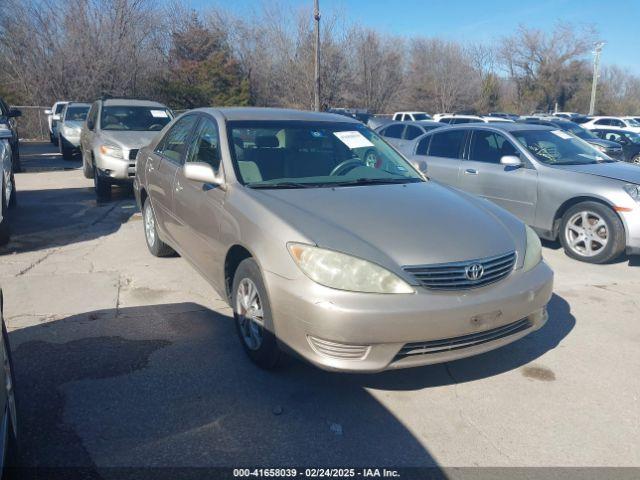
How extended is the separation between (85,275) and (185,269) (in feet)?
3.16

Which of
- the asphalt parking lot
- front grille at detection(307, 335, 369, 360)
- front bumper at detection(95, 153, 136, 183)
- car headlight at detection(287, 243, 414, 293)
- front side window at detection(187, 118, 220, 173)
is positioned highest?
front side window at detection(187, 118, 220, 173)

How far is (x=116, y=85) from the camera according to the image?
29.5m

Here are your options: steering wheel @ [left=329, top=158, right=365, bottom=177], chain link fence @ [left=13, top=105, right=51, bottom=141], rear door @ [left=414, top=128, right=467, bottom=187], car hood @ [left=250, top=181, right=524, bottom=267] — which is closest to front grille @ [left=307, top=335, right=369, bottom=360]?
car hood @ [left=250, top=181, right=524, bottom=267]

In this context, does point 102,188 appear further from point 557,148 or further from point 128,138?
point 557,148

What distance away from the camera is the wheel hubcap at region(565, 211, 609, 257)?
6168 mm

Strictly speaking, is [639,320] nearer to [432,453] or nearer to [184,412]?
[432,453]

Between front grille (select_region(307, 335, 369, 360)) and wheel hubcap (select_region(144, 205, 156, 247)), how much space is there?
337 cm

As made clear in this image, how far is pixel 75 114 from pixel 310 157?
14.5 metres

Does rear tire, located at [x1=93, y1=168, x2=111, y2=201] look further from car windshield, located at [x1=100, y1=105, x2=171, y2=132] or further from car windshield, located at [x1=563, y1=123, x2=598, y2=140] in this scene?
car windshield, located at [x1=563, y1=123, x2=598, y2=140]

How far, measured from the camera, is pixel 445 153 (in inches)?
320

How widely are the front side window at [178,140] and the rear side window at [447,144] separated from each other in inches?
166

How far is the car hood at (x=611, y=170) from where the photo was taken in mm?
6200

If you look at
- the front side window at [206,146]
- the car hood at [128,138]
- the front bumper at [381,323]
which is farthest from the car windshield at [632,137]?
the front bumper at [381,323]

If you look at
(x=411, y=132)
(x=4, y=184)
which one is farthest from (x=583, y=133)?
(x=4, y=184)
